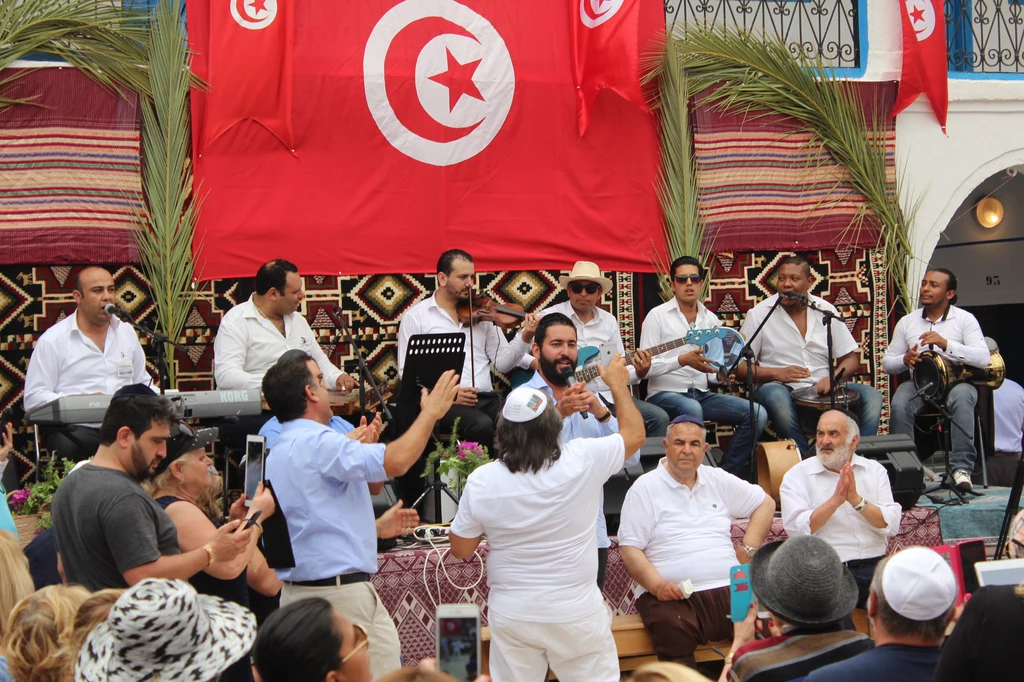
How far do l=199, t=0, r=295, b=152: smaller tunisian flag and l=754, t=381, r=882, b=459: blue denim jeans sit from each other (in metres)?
3.95

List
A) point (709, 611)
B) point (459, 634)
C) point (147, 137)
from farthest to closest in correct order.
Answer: point (147, 137), point (709, 611), point (459, 634)

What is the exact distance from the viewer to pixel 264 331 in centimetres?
743

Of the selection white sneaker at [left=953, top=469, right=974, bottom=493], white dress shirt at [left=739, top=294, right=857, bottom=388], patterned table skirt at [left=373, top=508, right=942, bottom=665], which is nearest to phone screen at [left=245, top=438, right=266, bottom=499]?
patterned table skirt at [left=373, top=508, right=942, bottom=665]

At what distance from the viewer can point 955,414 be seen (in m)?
8.30

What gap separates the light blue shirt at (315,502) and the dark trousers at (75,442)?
274 centimetres

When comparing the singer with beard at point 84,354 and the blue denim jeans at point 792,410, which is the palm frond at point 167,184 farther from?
the blue denim jeans at point 792,410

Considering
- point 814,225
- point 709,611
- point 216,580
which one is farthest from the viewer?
point 814,225

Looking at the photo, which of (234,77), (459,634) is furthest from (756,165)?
(459,634)

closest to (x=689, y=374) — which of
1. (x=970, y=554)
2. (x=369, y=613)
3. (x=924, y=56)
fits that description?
(x=924, y=56)

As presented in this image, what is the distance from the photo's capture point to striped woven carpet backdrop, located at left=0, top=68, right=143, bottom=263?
7.67m

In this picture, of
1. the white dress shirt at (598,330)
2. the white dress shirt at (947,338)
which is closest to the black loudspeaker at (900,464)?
the white dress shirt at (947,338)

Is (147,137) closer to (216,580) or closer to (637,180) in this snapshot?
(637,180)

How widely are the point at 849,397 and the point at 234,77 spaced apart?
4.87 metres

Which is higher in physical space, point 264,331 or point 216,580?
point 264,331
